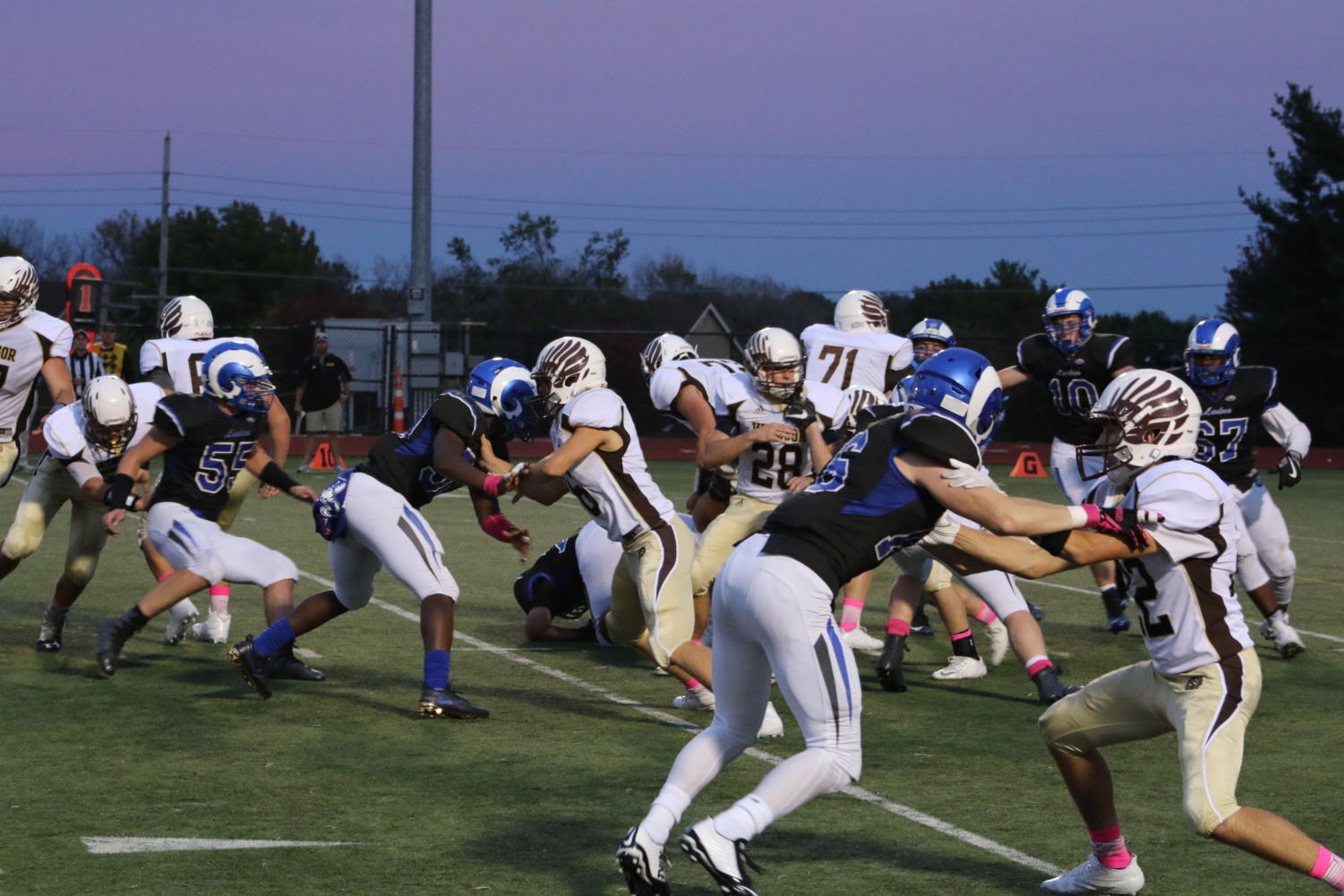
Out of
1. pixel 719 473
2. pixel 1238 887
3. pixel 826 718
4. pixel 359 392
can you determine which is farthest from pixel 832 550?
pixel 359 392

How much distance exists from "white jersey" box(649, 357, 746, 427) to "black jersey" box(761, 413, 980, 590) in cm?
340

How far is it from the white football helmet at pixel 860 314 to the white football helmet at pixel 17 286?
4.59 meters

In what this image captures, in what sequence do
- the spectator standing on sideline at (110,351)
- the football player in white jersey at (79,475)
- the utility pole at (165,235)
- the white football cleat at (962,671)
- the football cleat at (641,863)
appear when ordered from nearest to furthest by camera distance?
1. the football cleat at (641,863)
2. the football player in white jersey at (79,475)
3. the white football cleat at (962,671)
4. the spectator standing on sideline at (110,351)
5. the utility pole at (165,235)

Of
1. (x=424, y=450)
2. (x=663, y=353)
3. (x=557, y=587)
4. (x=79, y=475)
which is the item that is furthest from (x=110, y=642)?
(x=663, y=353)

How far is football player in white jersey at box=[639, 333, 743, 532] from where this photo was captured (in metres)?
7.98

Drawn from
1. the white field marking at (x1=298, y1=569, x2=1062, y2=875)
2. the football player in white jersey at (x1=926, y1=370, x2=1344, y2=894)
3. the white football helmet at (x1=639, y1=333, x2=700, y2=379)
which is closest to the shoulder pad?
the football player in white jersey at (x1=926, y1=370, x2=1344, y2=894)

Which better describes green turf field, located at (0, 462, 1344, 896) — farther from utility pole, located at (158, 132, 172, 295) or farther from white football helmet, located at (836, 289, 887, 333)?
utility pole, located at (158, 132, 172, 295)

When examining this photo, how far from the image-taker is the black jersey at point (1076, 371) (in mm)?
9742

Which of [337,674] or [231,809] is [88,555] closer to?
[337,674]

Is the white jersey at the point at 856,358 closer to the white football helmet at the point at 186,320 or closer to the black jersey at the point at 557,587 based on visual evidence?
the black jersey at the point at 557,587

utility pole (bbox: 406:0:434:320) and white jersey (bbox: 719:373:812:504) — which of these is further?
utility pole (bbox: 406:0:434:320)

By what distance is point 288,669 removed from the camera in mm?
7965

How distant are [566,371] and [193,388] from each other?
10.9 feet

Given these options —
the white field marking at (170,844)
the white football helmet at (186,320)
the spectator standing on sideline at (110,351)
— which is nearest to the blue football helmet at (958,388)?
the white field marking at (170,844)
